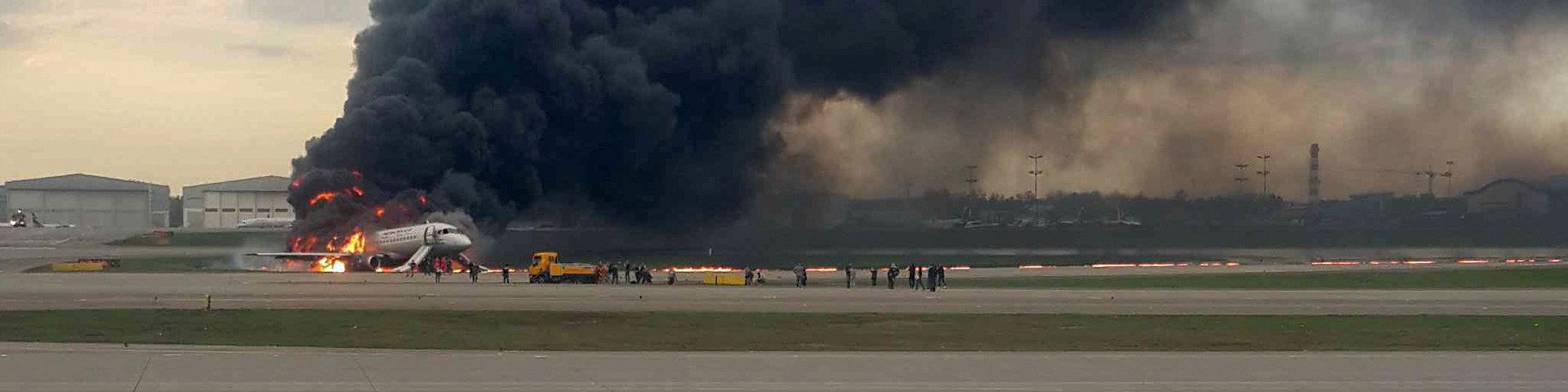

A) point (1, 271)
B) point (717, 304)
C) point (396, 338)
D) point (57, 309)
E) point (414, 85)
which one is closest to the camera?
point (396, 338)

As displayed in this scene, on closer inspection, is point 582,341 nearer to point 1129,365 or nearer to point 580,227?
point 1129,365

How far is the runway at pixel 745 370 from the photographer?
87.0 feet

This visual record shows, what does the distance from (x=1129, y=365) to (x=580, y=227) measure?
96.2 meters

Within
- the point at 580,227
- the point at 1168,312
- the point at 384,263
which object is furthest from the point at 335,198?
the point at 1168,312

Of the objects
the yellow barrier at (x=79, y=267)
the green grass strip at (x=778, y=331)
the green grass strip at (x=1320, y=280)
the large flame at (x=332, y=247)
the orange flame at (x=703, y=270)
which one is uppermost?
the large flame at (x=332, y=247)

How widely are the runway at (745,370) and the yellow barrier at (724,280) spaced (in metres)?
39.7

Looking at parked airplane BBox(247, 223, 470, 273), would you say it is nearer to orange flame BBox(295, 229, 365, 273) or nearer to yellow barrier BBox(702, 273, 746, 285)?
orange flame BBox(295, 229, 365, 273)

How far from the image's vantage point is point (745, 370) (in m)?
29.6

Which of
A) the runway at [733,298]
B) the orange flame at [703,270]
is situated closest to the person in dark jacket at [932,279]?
the runway at [733,298]

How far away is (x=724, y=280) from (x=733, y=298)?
1659 cm

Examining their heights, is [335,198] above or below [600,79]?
below

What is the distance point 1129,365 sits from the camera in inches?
1222

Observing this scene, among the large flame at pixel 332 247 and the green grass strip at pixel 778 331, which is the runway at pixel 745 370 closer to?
the green grass strip at pixel 778 331

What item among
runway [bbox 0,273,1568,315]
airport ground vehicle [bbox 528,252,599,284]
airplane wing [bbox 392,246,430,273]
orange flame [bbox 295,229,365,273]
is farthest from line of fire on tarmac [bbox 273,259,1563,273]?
runway [bbox 0,273,1568,315]
